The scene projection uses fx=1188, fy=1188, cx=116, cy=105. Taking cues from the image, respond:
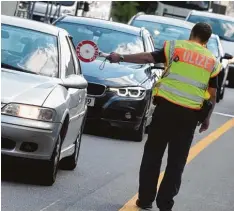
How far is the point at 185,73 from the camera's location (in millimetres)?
9383

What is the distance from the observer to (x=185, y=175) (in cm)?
1238

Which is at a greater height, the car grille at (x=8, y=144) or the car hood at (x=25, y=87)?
the car hood at (x=25, y=87)

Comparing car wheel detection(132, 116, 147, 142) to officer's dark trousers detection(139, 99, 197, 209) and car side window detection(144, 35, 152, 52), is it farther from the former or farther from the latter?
officer's dark trousers detection(139, 99, 197, 209)

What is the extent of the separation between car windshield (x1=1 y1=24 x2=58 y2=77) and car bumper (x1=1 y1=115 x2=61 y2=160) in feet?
3.57

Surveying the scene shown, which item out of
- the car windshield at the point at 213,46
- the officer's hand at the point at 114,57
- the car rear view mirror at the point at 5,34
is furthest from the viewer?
the car windshield at the point at 213,46

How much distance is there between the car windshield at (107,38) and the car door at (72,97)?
4.91m

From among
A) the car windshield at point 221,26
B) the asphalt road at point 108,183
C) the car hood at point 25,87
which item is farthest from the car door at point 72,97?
the car windshield at point 221,26

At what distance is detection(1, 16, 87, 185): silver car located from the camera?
31.7 feet

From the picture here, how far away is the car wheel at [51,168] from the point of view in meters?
10.0

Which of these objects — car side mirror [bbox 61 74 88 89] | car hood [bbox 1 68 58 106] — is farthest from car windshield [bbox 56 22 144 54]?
car hood [bbox 1 68 58 106]

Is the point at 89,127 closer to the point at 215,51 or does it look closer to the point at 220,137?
the point at 220,137

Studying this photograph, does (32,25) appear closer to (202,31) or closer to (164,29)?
(202,31)

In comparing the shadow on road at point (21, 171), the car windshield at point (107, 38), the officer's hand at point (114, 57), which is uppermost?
the officer's hand at point (114, 57)

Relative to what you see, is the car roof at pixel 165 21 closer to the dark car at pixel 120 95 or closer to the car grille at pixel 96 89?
the dark car at pixel 120 95
